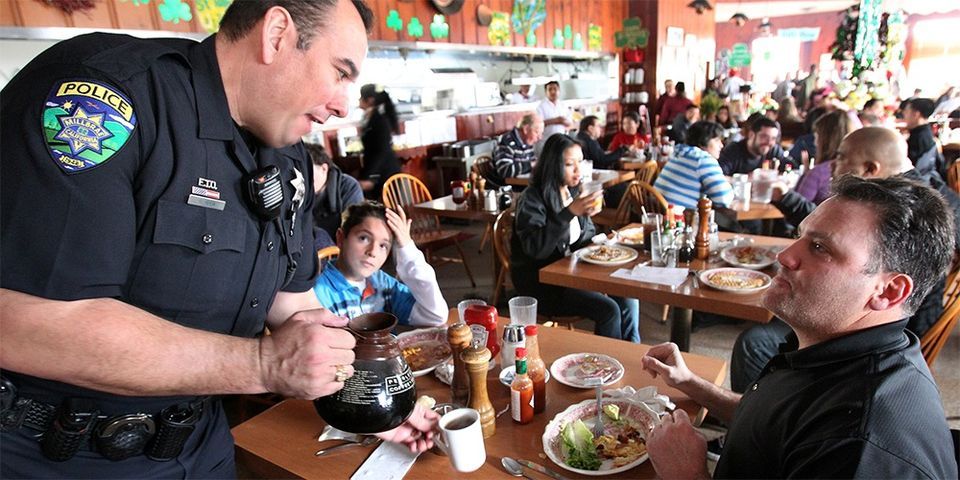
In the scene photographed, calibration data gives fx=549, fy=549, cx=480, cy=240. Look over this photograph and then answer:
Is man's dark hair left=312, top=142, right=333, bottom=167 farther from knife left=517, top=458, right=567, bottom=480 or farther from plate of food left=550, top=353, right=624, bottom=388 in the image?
knife left=517, top=458, right=567, bottom=480

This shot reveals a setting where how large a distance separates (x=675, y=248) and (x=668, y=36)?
34.7ft

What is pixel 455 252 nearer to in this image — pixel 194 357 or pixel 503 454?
pixel 503 454

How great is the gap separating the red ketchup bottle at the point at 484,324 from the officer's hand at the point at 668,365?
439mm

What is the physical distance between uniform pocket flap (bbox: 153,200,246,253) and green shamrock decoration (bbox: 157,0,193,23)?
4101 mm

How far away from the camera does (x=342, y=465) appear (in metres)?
1.24

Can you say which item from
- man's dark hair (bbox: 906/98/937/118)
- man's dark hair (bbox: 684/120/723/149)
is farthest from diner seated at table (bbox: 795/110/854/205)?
man's dark hair (bbox: 906/98/937/118)

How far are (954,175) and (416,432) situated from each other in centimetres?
578

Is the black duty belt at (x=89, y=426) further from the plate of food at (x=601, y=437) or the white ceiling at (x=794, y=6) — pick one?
the white ceiling at (x=794, y=6)

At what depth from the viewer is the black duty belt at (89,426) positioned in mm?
980

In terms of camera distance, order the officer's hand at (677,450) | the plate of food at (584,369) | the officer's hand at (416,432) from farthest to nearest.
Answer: the plate of food at (584,369), the officer's hand at (416,432), the officer's hand at (677,450)

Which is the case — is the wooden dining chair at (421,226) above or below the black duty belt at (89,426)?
below

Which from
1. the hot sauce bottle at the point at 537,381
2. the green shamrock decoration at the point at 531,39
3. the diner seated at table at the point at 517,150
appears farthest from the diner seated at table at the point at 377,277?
the green shamrock decoration at the point at 531,39

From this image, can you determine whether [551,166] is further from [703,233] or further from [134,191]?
[134,191]

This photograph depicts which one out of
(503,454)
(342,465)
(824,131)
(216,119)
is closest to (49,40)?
(216,119)
